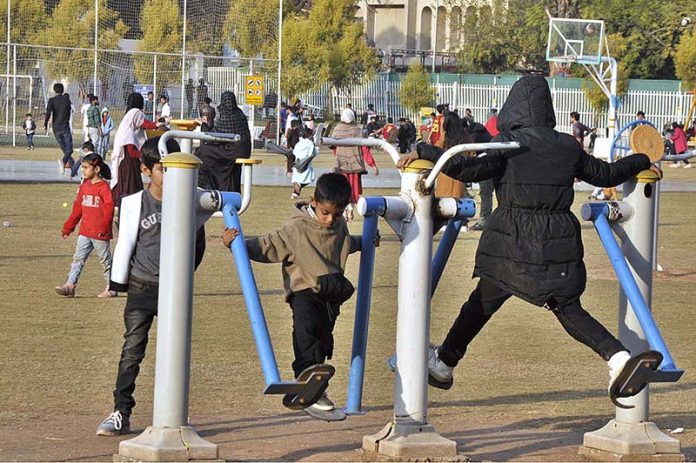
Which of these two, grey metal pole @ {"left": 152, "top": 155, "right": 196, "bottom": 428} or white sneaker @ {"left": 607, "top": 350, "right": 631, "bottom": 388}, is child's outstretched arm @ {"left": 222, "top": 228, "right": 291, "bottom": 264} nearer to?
grey metal pole @ {"left": 152, "top": 155, "right": 196, "bottom": 428}

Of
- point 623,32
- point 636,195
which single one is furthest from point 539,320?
point 623,32

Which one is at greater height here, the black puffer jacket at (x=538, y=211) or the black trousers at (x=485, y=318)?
the black puffer jacket at (x=538, y=211)

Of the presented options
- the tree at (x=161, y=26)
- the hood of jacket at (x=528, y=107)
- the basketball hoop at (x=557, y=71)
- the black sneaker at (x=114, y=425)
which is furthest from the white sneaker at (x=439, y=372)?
the basketball hoop at (x=557, y=71)

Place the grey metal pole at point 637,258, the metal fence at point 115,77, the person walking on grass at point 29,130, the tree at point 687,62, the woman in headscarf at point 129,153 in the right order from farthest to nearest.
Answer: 1. the tree at point 687,62
2. the metal fence at point 115,77
3. the person walking on grass at point 29,130
4. the woman in headscarf at point 129,153
5. the grey metal pole at point 637,258

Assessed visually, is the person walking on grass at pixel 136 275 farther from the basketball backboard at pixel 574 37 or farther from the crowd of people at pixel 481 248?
Result: the basketball backboard at pixel 574 37

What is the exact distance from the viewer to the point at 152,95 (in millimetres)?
42688

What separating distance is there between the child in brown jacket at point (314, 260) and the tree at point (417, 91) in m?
55.2

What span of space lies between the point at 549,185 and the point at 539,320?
5.28 meters

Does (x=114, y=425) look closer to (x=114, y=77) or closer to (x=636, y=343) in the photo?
(x=636, y=343)

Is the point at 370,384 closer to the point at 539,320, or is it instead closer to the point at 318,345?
the point at 318,345

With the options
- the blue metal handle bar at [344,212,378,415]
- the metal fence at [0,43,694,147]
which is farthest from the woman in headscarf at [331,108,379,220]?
the metal fence at [0,43,694,147]

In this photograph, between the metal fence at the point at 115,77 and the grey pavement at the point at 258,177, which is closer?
the grey pavement at the point at 258,177

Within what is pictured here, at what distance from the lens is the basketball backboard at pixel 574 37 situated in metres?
46.8

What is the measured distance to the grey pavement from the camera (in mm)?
27469
